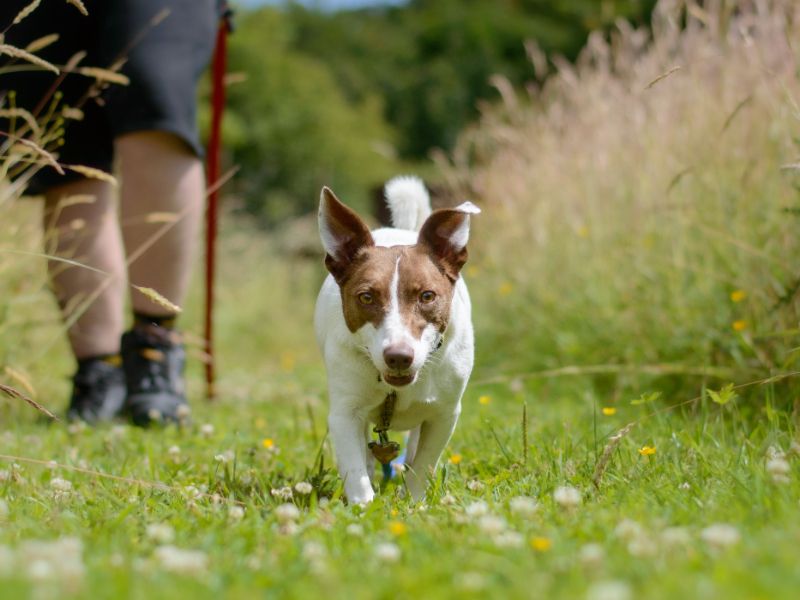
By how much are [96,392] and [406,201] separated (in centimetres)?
141

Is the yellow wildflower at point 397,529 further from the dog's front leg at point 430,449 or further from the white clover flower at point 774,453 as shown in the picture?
the white clover flower at point 774,453

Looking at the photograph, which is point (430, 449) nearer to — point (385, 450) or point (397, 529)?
point (385, 450)

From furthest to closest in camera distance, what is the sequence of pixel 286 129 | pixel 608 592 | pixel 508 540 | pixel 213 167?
1. pixel 286 129
2. pixel 213 167
3. pixel 508 540
4. pixel 608 592

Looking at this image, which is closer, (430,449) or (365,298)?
(365,298)

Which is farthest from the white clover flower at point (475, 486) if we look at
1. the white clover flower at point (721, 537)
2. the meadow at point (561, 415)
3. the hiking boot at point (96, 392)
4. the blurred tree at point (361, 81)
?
the blurred tree at point (361, 81)

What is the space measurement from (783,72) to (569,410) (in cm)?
142

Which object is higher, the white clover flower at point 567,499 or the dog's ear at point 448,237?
the dog's ear at point 448,237

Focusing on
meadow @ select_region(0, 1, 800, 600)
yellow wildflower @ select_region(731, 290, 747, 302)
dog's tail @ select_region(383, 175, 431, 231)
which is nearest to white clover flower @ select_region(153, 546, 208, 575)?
meadow @ select_region(0, 1, 800, 600)

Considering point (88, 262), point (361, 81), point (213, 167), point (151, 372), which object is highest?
point (361, 81)

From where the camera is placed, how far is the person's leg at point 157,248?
9.89ft

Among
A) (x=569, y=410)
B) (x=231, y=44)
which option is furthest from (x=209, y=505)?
(x=231, y=44)

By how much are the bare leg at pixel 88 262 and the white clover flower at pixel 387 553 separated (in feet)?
6.97

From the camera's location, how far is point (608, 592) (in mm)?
1084

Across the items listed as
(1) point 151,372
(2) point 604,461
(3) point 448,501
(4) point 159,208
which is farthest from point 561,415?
(4) point 159,208
